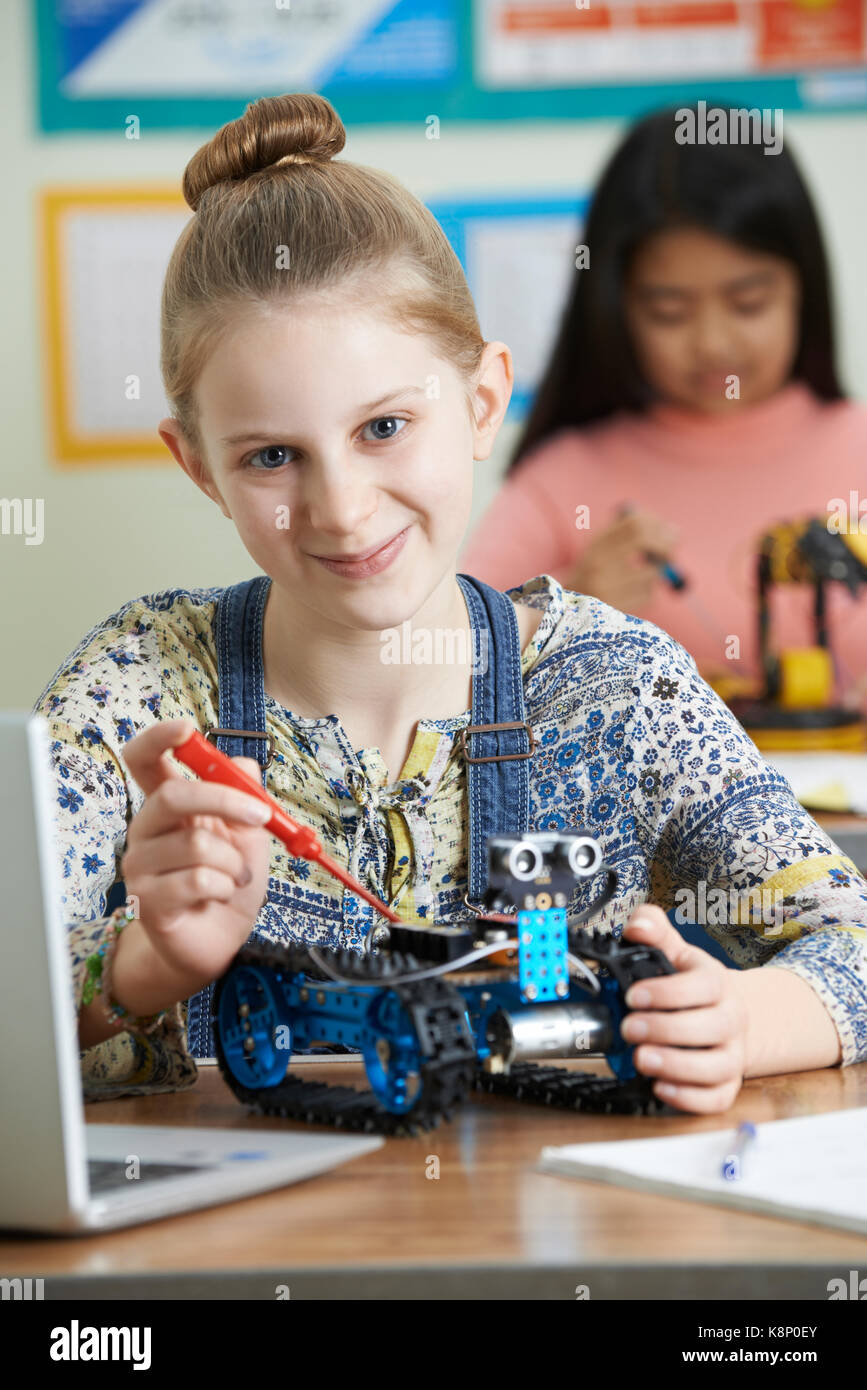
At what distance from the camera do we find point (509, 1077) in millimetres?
902

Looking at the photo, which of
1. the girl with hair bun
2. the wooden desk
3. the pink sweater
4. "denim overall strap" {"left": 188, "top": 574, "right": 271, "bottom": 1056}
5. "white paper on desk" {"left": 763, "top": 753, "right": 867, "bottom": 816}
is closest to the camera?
the wooden desk

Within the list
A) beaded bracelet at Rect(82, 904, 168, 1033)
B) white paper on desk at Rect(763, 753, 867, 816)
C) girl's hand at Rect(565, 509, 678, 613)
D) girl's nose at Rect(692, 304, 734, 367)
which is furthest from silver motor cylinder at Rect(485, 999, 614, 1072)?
girl's nose at Rect(692, 304, 734, 367)

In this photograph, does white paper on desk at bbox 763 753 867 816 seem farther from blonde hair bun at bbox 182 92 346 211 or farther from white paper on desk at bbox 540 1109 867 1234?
white paper on desk at bbox 540 1109 867 1234

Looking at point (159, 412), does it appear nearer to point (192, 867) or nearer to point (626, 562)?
point (626, 562)

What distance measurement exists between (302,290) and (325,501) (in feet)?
0.54

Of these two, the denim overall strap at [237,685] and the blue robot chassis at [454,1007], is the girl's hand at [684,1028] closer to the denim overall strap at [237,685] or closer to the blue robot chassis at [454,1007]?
the blue robot chassis at [454,1007]

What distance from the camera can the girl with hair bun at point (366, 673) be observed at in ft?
3.60

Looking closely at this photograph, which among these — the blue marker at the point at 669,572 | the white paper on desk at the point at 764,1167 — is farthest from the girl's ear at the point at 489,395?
the blue marker at the point at 669,572

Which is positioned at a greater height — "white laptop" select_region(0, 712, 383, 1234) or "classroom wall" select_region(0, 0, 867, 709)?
"classroom wall" select_region(0, 0, 867, 709)

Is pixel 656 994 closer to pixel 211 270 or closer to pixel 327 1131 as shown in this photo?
pixel 327 1131

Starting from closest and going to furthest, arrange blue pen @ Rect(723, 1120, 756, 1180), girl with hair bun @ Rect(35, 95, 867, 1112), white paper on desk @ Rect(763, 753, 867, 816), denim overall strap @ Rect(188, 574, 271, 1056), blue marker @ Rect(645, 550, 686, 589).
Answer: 1. blue pen @ Rect(723, 1120, 756, 1180)
2. girl with hair bun @ Rect(35, 95, 867, 1112)
3. denim overall strap @ Rect(188, 574, 271, 1056)
4. white paper on desk @ Rect(763, 753, 867, 816)
5. blue marker @ Rect(645, 550, 686, 589)

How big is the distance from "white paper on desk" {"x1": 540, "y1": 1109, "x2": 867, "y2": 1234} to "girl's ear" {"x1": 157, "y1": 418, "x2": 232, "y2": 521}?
2.23 feet

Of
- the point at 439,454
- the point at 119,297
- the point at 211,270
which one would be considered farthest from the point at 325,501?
the point at 119,297

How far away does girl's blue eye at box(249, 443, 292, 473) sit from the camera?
3.67 feet
